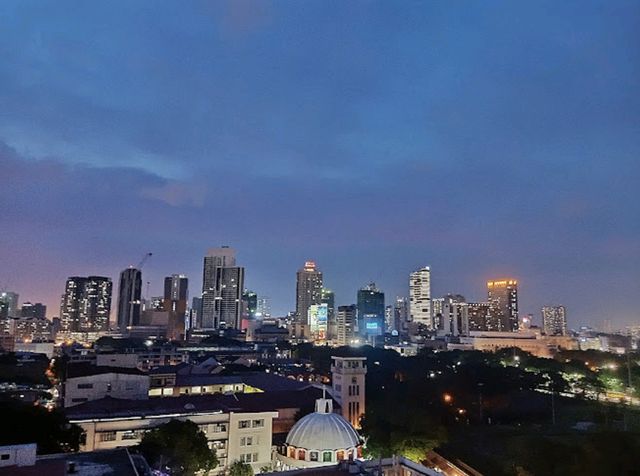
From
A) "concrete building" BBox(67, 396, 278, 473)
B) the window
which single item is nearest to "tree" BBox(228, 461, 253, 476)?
"concrete building" BBox(67, 396, 278, 473)

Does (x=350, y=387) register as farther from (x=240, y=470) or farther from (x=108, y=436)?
(x=108, y=436)

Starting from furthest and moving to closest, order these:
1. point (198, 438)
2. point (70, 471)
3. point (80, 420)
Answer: point (80, 420)
point (198, 438)
point (70, 471)

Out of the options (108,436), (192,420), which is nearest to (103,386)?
(108,436)

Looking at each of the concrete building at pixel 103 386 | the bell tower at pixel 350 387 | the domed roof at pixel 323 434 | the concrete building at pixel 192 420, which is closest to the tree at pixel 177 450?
the concrete building at pixel 192 420

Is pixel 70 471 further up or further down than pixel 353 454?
further up

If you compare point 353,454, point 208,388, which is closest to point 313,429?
point 353,454

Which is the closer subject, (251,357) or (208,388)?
(208,388)

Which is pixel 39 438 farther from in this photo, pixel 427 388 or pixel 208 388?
pixel 427 388
